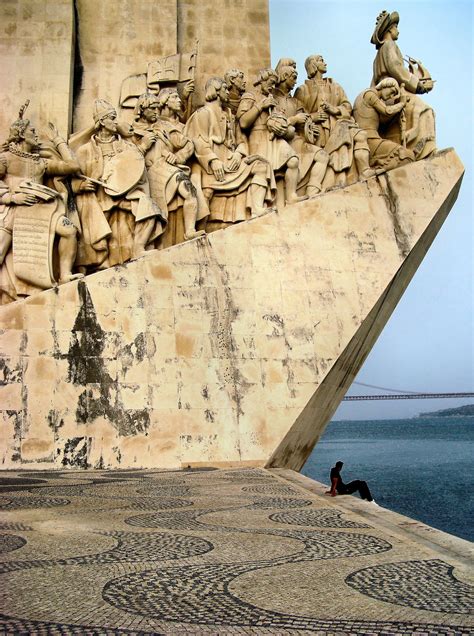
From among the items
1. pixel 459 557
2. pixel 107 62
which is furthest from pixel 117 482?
pixel 107 62

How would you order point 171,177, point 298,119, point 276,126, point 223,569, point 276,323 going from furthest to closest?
point 298,119 < point 276,126 < point 171,177 < point 276,323 < point 223,569

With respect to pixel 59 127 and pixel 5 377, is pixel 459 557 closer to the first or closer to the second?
pixel 5 377

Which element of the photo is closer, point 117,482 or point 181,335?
point 117,482

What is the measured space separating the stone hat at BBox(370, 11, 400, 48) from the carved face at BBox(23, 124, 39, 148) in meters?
4.92

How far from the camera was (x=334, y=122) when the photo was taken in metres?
9.52

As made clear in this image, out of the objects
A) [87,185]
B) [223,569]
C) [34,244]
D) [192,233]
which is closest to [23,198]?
[34,244]

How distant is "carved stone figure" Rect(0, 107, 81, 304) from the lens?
24.1 ft

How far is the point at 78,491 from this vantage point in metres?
4.82

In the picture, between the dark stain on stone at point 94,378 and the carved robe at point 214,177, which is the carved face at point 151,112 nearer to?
the carved robe at point 214,177

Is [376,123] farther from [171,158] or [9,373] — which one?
[9,373]

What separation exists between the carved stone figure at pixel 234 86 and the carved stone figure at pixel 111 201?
5.51ft

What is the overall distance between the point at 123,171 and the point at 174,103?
1296 millimetres

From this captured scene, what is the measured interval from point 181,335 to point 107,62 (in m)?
4.36

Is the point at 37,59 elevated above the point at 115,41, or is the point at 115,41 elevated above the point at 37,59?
the point at 115,41
